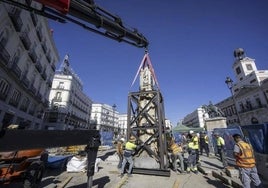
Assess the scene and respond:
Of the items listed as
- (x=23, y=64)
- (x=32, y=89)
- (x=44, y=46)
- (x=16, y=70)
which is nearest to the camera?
(x=16, y=70)

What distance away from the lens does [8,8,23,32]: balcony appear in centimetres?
1437

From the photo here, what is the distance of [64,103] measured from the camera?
1501 inches

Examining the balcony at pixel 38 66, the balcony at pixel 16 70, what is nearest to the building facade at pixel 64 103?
the balcony at pixel 38 66

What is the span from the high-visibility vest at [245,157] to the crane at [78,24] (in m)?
4.09

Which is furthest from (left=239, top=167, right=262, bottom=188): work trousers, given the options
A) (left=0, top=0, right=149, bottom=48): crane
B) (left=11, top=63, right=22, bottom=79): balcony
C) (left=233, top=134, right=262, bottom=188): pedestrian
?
(left=11, top=63, right=22, bottom=79): balcony

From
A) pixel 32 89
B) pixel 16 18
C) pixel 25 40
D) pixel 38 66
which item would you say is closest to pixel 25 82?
pixel 32 89

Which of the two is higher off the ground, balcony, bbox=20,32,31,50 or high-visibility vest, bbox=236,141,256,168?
balcony, bbox=20,32,31,50

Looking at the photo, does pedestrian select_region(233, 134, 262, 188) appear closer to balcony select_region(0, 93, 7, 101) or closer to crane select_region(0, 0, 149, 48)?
crane select_region(0, 0, 149, 48)

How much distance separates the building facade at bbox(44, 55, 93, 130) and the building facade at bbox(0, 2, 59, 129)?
10344 mm

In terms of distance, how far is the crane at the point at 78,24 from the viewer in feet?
5.98

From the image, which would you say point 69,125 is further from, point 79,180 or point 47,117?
point 79,180

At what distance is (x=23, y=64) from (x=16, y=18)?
5320 millimetres

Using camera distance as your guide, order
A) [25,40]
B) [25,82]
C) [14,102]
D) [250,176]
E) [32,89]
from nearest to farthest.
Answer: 1. [250,176]
2. [14,102]
3. [25,40]
4. [25,82]
5. [32,89]

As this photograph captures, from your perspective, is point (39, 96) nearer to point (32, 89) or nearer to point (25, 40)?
point (32, 89)
